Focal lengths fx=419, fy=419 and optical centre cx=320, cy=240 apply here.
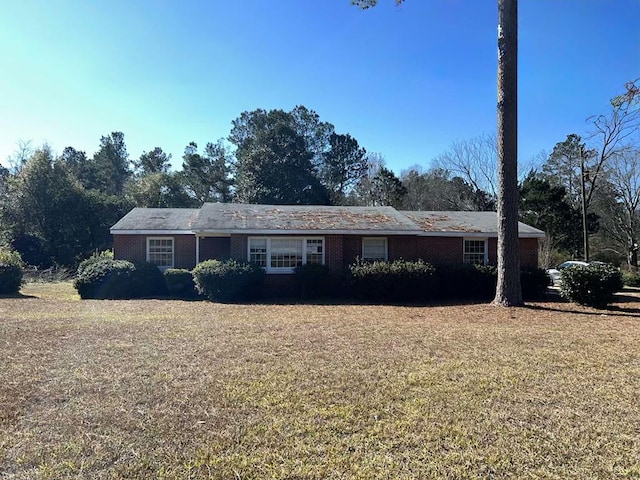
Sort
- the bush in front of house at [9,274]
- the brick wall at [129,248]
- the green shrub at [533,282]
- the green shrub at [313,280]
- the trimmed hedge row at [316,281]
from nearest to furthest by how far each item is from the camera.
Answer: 1. the trimmed hedge row at [316,281]
2. the green shrub at [313,280]
3. the green shrub at [533,282]
4. the bush in front of house at [9,274]
5. the brick wall at [129,248]

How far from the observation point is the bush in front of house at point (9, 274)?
51.3 ft

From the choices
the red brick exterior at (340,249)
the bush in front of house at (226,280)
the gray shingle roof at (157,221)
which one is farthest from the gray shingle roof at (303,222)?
the bush in front of house at (226,280)

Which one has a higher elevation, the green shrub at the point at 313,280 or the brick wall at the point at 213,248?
the brick wall at the point at 213,248

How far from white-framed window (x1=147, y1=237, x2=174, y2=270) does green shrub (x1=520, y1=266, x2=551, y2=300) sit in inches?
563

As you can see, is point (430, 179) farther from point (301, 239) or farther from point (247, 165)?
point (301, 239)

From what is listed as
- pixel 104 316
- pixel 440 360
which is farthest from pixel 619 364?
pixel 104 316

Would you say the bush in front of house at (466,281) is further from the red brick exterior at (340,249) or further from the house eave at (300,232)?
the house eave at (300,232)

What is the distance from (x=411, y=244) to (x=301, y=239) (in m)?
4.75

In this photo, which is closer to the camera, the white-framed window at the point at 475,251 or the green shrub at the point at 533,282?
the green shrub at the point at 533,282

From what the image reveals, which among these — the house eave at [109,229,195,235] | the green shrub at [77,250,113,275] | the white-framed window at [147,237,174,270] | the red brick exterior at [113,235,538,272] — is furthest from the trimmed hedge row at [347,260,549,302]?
→ the green shrub at [77,250,113,275]

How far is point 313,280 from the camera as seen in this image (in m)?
15.2

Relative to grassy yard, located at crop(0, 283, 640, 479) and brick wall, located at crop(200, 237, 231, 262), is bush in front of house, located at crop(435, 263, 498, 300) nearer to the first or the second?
grassy yard, located at crop(0, 283, 640, 479)

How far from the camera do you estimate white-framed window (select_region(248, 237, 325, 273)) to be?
16.2m

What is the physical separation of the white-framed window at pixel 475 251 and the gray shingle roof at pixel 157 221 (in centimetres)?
1193
